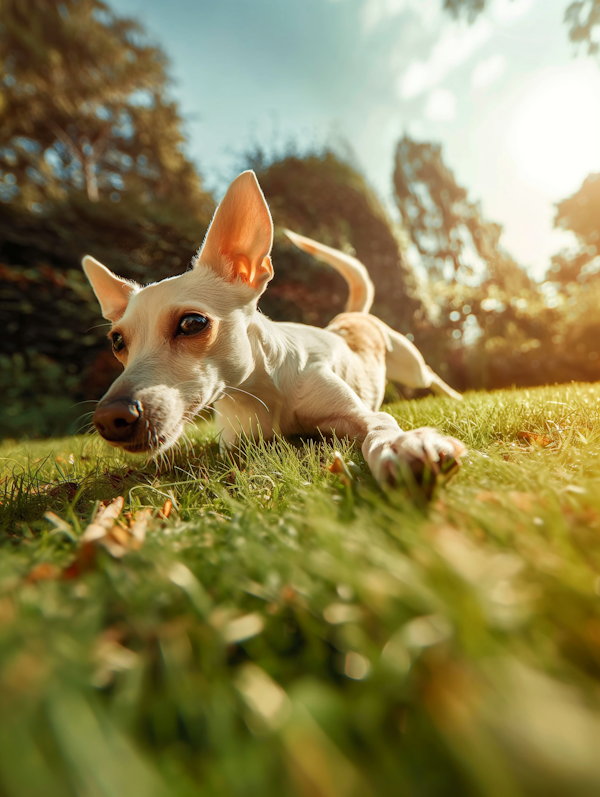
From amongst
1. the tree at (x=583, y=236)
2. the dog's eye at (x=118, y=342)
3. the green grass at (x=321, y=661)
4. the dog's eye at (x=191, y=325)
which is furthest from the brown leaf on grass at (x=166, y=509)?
the tree at (x=583, y=236)

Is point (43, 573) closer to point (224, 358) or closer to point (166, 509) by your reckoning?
point (166, 509)

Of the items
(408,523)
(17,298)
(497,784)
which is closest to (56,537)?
(408,523)

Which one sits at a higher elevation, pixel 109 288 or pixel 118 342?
pixel 109 288

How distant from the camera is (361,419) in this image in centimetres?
201

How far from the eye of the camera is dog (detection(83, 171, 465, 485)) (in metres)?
1.66

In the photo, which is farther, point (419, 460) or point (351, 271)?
point (351, 271)

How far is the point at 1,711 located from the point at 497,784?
47 cm

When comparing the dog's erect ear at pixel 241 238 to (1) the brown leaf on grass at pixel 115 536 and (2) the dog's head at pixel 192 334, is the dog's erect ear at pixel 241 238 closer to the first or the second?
(2) the dog's head at pixel 192 334

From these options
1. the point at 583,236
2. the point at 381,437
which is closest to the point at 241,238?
the point at 381,437

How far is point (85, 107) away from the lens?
12336 millimetres

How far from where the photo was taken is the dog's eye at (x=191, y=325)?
1974 mm

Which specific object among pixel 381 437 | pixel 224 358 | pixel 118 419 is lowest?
pixel 381 437

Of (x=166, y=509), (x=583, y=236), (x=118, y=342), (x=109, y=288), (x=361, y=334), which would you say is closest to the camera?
(x=166, y=509)

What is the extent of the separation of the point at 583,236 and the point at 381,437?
18199 mm
